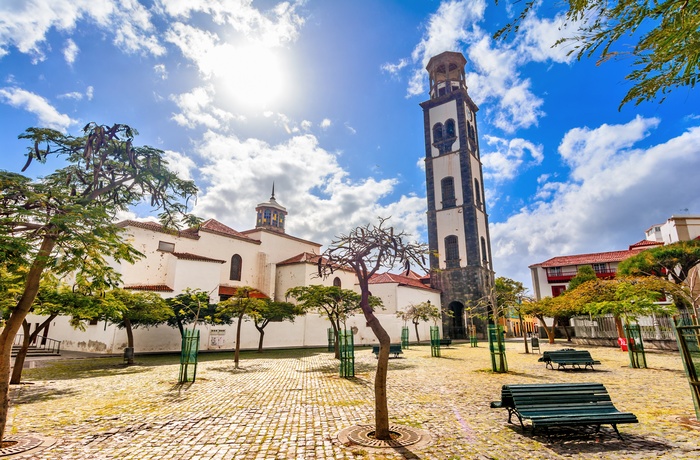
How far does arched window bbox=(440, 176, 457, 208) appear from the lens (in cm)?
4253

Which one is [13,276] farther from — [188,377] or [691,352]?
[691,352]

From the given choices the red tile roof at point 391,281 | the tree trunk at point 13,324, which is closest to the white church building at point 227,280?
the red tile roof at point 391,281

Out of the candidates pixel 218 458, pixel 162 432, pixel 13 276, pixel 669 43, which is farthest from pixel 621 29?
pixel 13 276

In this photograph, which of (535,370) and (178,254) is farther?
(178,254)

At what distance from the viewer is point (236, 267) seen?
35.3 meters

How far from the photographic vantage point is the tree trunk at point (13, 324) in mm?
5551

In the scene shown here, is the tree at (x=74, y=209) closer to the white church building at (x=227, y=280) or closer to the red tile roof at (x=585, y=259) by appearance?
the white church building at (x=227, y=280)

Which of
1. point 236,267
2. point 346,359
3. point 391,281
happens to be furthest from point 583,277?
point 236,267

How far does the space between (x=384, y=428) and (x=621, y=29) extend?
5.91m

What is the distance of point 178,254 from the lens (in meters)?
27.4

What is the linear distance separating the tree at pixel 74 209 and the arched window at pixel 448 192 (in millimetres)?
36398

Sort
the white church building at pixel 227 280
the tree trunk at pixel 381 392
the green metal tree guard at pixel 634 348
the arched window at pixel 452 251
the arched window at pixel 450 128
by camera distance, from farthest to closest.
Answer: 1. the arched window at pixel 450 128
2. the arched window at pixel 452 251
3. the white church building at pixel 227 280
4. the green metal tree guard at pixel 634 348
5. the tree trunk at pixel 381 392

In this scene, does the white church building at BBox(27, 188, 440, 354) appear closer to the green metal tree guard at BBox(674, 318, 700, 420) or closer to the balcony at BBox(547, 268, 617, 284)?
the green metal tree guard at BBox(674, 318, 700, 420)

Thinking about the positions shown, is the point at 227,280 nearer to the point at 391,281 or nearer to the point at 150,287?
the point at 150,287
